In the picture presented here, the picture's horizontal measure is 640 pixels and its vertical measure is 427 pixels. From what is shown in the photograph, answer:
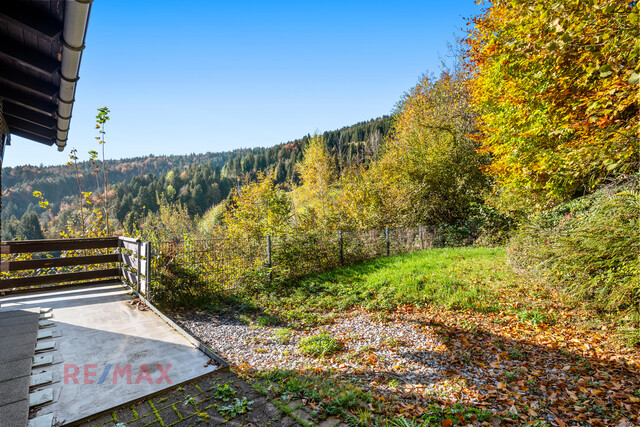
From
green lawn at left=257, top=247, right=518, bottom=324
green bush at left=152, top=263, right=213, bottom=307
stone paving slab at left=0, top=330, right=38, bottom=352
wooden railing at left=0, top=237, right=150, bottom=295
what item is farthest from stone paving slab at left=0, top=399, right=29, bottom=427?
green lawn at left=257, top=247, right=518, bottom=324

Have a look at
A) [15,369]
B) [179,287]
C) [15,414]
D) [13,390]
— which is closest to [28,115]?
[179,287]

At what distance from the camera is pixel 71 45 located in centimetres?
286

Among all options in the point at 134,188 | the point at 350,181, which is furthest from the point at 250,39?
the point at 134,188

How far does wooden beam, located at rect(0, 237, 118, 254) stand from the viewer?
548 centimetres

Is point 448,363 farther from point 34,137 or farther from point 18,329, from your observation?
point 34,137

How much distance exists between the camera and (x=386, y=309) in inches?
249

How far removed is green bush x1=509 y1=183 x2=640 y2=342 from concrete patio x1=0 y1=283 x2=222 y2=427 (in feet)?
19.2

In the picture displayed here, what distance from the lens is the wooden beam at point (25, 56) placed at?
3.21 m

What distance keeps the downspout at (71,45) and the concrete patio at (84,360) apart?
10.1ft

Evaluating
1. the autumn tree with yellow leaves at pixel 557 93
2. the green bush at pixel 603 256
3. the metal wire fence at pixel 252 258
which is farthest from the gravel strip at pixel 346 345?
the autumn tree with yellow leaves at pixel 557 93

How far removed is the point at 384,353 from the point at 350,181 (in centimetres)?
1059

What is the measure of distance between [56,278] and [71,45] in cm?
549

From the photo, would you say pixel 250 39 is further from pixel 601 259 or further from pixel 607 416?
pixel 607 416

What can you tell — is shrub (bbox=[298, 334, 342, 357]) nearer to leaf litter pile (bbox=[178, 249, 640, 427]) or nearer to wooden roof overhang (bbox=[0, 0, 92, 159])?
leaf litter pile (bbox=[178, 249, 640, 427])
